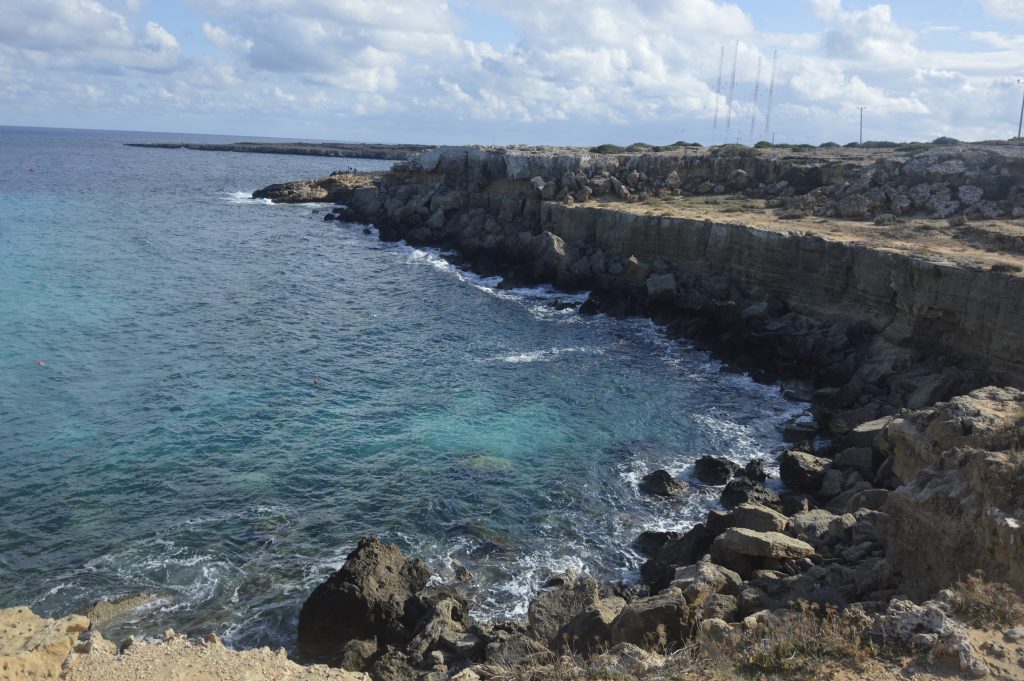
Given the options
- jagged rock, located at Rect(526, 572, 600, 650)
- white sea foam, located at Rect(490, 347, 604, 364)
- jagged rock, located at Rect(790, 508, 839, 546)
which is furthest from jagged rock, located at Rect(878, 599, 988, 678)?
white sea foam, located at Rect(490, 347, 604, 364)

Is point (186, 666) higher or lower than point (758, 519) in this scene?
lower

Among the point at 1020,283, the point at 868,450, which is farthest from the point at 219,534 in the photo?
the point at 1020,283

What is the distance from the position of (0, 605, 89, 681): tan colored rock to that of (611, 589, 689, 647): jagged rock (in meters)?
8.97

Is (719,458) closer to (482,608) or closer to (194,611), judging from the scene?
(482,608)

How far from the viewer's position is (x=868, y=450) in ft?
66.9

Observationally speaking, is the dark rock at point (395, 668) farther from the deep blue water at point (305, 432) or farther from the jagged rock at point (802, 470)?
the jagged rock at point (802, 470)

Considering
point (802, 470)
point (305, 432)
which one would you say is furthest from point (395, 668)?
point (802, 470)

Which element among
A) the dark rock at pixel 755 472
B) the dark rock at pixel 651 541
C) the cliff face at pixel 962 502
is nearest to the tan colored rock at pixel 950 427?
the cliff face at pixel 962 502

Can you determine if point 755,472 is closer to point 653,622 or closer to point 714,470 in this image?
point 714,470

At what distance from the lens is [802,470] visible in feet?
66.8

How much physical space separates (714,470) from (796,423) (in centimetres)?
543

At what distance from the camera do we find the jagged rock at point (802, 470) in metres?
20.3

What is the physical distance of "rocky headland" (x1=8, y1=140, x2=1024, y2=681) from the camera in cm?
995

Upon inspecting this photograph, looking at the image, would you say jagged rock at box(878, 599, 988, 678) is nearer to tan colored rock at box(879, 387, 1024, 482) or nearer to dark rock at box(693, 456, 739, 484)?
tan colored rock at box(879, 387, 1024, 482)
